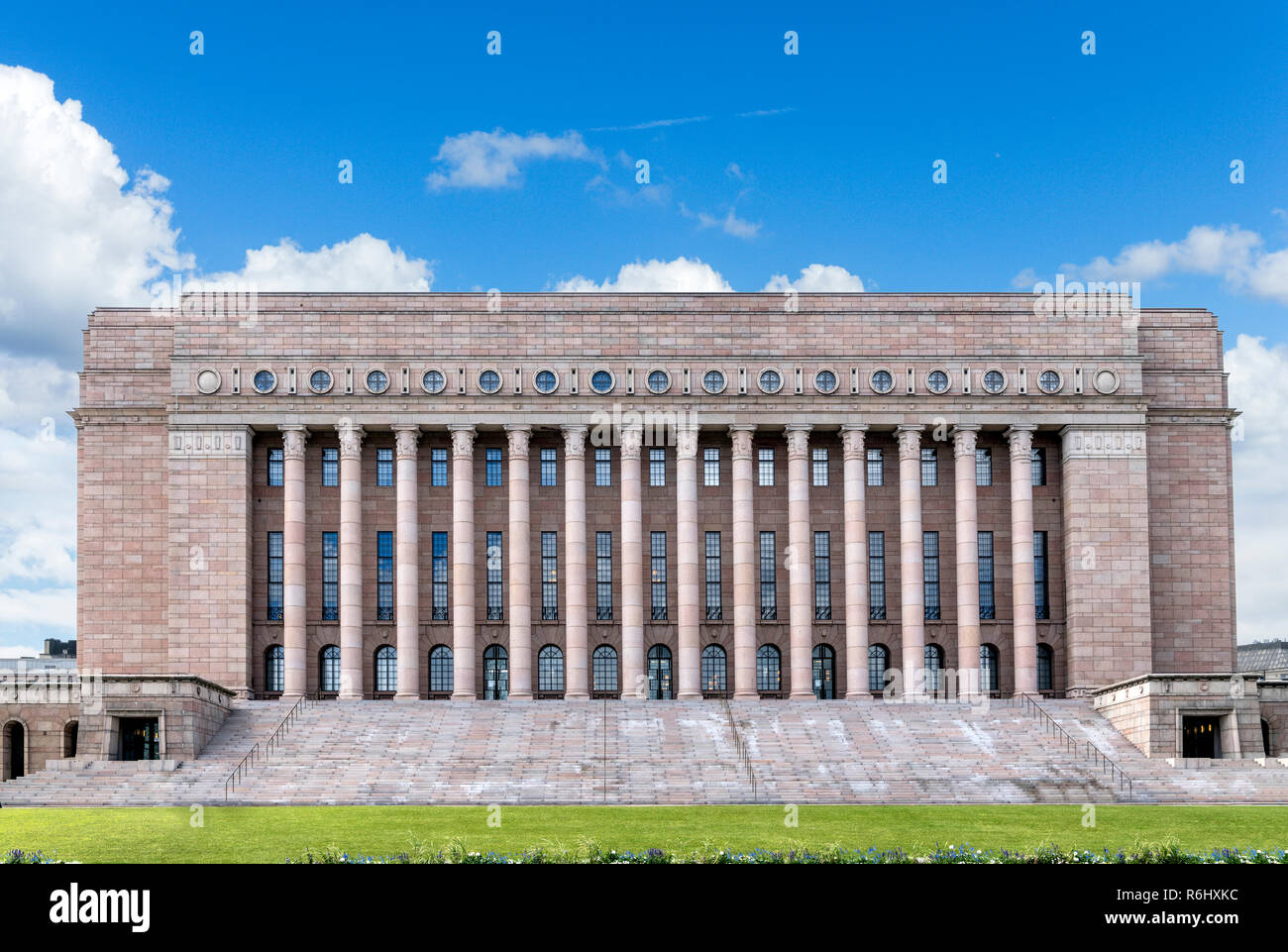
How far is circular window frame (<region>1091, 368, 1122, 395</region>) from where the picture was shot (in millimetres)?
82312

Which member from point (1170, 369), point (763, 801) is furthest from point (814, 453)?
point (763, 801)

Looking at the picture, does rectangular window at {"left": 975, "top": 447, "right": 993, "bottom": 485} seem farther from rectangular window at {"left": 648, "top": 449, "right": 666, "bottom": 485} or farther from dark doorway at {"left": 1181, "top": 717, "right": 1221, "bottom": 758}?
dark doorway at {"left": 1181, "top": 717, "right": 1221, "bottom": 758}

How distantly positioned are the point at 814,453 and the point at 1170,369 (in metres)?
19.1

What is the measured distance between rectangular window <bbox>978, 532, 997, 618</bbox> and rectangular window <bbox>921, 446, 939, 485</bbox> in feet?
12.2

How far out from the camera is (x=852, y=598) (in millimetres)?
81750

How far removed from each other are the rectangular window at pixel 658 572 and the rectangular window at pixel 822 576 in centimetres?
784

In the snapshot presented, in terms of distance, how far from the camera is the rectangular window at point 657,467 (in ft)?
279

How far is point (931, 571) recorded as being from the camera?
84438mm

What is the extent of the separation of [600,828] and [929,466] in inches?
1758

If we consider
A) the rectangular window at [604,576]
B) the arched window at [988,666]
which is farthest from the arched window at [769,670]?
the arched window at [988,666]

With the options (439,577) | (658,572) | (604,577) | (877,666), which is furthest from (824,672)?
(439,577)

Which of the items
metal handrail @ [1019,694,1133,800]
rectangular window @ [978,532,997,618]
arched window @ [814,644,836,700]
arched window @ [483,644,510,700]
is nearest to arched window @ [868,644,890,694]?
arched window @ [814,644,836,700]

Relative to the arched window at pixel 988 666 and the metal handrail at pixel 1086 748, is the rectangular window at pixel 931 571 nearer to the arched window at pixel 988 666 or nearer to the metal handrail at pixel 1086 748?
the arched window at pixel 988 666

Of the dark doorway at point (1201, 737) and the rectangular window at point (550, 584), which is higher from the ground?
the rectangular window at point (550, 584)
